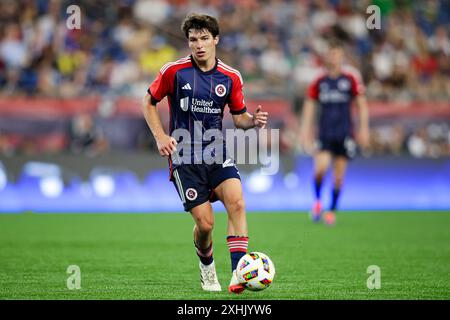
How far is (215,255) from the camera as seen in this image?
10727 mm

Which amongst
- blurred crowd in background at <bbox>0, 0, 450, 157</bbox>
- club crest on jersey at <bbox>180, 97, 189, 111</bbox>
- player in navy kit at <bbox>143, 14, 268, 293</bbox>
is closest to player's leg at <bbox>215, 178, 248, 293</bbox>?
player in navy kit at <bbox>143, 14, 268, 293</bbox>

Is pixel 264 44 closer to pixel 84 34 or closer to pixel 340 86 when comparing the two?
pixel 84 34

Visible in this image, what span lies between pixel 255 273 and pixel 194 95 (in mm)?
1562

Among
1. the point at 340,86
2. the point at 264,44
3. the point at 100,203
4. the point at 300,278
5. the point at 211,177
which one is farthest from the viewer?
the point at 264,44

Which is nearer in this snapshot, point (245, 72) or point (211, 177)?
point (211, 177)

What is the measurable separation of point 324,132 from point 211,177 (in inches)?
293

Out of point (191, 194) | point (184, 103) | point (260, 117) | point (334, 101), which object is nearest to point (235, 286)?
Answer: point (191, 194)

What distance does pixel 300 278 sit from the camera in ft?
27.8

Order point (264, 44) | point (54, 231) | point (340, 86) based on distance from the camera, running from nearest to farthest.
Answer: point (54, 231)
point (340, 86)
point (264, 44)

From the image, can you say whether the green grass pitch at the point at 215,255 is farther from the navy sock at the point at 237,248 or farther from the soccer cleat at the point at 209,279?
the navy sock at the point at 237,248

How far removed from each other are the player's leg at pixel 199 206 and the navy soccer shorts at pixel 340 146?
729cm

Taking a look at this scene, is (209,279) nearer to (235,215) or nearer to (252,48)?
(235,215)

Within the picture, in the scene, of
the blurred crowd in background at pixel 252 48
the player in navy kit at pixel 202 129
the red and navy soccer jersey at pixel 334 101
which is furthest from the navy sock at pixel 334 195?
the player in navy kit at pixel 202 129

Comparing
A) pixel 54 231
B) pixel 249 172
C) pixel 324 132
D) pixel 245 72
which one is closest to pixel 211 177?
pixel 54 231
